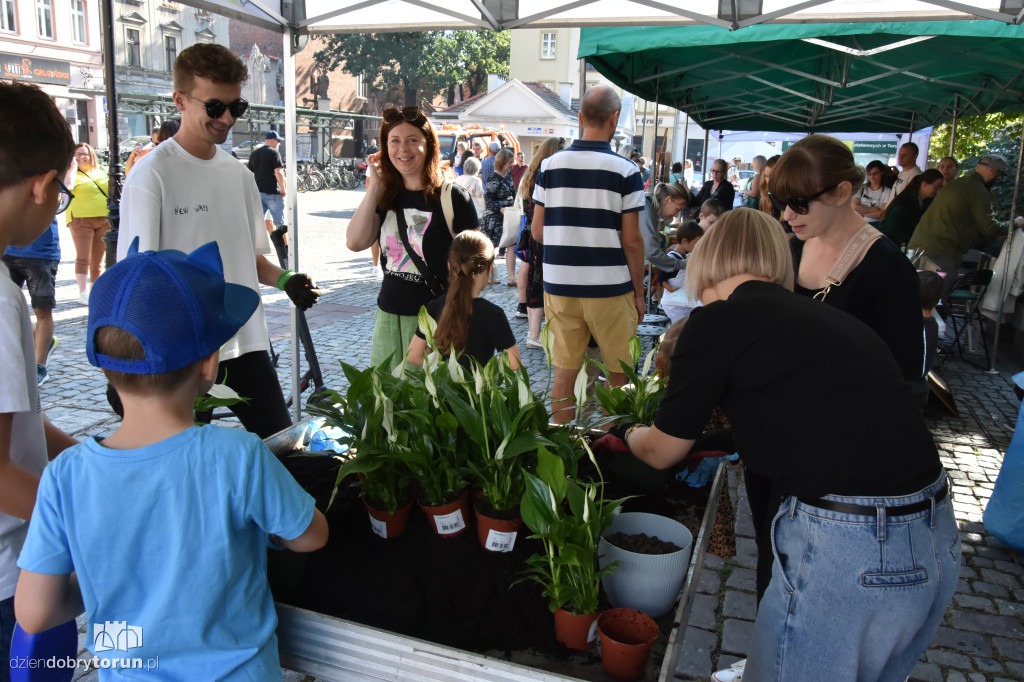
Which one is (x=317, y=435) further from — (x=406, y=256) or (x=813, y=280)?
(x=813, y=280)

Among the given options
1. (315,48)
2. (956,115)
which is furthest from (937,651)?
(315,48)

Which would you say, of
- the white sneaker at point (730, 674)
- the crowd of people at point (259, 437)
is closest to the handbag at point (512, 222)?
the crowd of people at point (259, 437)

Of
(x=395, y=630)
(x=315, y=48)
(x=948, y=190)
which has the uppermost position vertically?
(x=315, y=48)

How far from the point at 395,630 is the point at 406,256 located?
2.13 metres

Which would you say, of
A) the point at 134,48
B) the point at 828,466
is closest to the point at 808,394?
the point at 828,466

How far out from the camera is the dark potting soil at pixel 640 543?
5.48 feet

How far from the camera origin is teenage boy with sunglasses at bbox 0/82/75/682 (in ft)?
4.49

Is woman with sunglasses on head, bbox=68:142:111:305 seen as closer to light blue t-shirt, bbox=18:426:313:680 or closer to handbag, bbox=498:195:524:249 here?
handbag, bbox=498:195:524:249

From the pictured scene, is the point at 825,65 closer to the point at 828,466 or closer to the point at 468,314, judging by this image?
the point at 468,314

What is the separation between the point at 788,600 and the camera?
1697mm

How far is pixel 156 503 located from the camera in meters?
1.27

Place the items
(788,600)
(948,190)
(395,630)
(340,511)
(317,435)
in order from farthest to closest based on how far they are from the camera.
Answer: (948,190) < (317,435) < (340,511) < (788,600) < (395,630)

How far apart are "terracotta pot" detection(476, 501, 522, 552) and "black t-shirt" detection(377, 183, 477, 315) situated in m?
1.74

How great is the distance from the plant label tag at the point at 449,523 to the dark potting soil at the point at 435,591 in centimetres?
2
